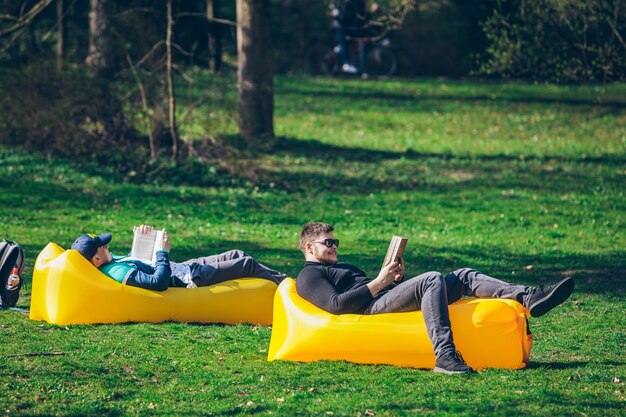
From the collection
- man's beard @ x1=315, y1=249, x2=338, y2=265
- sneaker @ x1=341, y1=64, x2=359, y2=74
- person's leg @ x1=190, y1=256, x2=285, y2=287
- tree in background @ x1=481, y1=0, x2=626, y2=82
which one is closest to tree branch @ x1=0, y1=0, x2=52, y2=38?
tree in background @ x1=481, y1=0, x2=626, y2=82

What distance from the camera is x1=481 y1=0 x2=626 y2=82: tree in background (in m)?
15.2

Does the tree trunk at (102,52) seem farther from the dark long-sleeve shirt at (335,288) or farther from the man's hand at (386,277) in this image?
the man's hand at (386,277)

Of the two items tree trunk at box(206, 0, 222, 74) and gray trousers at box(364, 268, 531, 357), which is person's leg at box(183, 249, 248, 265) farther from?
tree trunk at box(206, 0, 222, 74)

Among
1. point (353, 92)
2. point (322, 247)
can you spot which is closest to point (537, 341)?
point (322, 247)

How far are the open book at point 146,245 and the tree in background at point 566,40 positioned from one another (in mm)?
7824

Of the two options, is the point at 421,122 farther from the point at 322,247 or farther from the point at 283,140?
the point at 322,247

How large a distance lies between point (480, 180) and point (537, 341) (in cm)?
1008

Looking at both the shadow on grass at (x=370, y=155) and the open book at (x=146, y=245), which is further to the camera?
the shadow on grass at (x=370, y=155)

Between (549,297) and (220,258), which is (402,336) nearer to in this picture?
(549,297)

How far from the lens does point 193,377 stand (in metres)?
7.84

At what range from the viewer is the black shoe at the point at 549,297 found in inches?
324

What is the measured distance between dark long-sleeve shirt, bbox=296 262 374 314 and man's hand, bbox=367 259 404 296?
0.06 m

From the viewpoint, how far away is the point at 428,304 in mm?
7992

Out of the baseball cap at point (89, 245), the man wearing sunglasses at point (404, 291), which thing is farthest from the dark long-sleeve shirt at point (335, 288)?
the baseball cap at point (89, 245)
